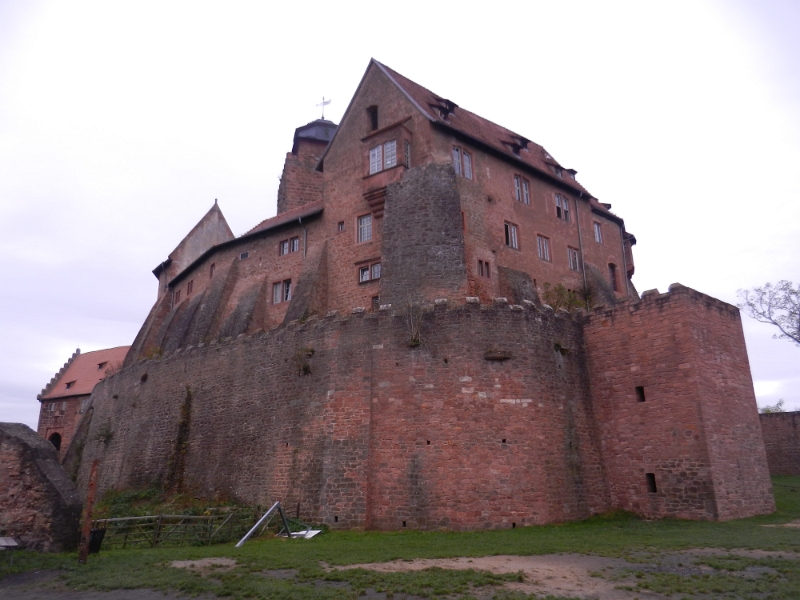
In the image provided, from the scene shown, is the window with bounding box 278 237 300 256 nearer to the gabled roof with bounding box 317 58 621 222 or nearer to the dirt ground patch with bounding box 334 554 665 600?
the gabled roof with bounding box 317 58 621 222

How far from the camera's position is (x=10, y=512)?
15781 mm

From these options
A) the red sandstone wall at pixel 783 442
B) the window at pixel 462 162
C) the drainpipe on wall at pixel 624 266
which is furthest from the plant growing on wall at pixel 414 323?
the red sandstone wall at pixel 783 442

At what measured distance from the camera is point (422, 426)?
2106 centimetres

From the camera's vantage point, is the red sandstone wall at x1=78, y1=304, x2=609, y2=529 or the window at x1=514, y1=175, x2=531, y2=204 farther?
the window at x1=514, y1=175, x2=531, y2=204

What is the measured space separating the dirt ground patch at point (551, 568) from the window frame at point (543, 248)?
1969 cm

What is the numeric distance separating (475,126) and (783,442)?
79.0ft

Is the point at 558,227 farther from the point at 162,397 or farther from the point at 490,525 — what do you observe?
the point at 162,397

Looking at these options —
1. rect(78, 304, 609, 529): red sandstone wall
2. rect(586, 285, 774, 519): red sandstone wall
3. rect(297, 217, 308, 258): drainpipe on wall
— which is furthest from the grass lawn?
rect(297, 217, 308, 258): drainpipe on wall

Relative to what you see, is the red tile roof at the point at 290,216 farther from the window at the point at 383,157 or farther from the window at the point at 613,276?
the window at the point at 613,276

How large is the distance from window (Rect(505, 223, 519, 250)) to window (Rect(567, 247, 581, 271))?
4.45m

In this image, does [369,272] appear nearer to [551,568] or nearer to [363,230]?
[363,230]

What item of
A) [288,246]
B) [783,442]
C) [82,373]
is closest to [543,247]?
[288,246]

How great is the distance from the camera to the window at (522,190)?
3247 centimetres

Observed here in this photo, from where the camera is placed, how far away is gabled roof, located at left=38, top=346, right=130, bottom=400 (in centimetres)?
5809
